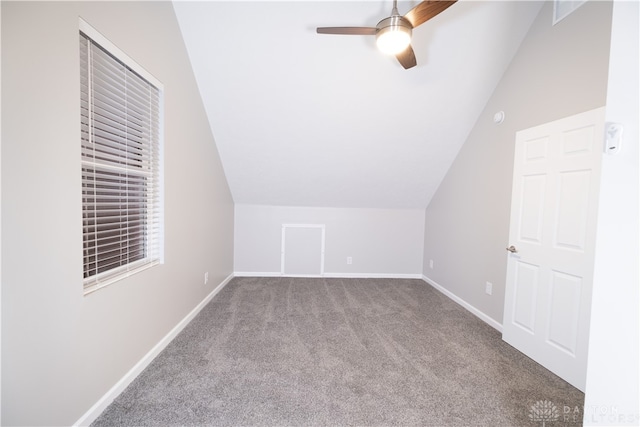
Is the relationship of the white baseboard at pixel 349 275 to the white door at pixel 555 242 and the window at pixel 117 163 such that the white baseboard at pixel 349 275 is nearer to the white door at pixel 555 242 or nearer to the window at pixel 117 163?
the white door at pixel 555 242

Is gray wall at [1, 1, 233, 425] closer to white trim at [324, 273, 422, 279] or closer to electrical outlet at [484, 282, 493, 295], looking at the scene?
white trim at [324, 273, 422, 279]

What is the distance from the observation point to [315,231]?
14.0 ft

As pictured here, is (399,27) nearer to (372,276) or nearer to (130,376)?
(130,376)

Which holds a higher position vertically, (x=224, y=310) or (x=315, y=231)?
(x=315, y=231)

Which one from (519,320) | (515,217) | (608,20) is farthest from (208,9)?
(519,320)

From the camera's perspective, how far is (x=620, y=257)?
867mm

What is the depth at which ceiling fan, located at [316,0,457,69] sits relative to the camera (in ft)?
4.90

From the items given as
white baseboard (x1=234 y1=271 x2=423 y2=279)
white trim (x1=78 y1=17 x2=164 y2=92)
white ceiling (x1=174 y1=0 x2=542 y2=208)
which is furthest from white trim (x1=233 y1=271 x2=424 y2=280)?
white trim (x1=78 y1=17 x2=164 y2=92)

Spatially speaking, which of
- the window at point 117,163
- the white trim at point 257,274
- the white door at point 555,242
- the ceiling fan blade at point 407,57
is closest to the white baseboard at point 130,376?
the window at point 117,163

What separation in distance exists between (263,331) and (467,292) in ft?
7.96

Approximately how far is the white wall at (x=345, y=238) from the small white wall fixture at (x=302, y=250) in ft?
0.27

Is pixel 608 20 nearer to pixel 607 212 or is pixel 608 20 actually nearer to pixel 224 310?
pixel 607 212

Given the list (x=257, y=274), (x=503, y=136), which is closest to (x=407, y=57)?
(x=503, y=136)

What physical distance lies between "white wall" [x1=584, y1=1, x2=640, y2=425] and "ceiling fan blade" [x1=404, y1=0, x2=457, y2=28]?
805 mm
